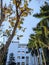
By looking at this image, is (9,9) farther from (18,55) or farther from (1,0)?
(18,55)

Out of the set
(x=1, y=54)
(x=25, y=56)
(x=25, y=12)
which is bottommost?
(x=25, y=56)

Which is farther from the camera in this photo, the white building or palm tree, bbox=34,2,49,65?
the white building

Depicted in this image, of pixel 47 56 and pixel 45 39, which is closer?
pixel 45 39

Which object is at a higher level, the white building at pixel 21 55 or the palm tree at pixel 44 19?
the palm tree at pixel 44 19

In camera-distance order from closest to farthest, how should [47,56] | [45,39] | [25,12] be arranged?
1. [25,12]
2. [45,39]
3. [47,56]

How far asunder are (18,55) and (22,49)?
3.21 meters

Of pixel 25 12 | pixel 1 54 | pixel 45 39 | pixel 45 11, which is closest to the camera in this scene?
pixel 1 54

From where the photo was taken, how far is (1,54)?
974cm

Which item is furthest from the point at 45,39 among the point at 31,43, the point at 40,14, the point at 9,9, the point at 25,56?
the point at 25,56

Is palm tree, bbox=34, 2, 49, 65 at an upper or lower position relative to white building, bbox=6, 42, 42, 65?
upper

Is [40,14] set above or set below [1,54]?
below

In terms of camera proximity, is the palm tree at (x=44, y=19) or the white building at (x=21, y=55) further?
the white building at (x=21, y=55)

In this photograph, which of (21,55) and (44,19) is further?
(21,55)

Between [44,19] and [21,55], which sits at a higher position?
[44,19]
